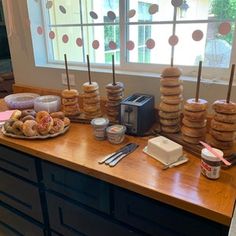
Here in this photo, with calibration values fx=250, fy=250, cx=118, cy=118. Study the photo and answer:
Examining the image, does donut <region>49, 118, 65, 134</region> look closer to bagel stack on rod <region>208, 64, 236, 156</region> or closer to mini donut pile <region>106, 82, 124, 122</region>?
mini donut pile <region>106, 82, 124, 122</region>

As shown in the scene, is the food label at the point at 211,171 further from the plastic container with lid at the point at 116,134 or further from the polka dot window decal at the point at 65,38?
the polka dot window decal at the point at 65,38

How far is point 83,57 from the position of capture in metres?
1.78

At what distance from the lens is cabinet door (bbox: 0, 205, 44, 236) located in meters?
1.42

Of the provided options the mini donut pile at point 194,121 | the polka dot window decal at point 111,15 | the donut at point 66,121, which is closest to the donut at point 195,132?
the mini donut pile at point 194,121

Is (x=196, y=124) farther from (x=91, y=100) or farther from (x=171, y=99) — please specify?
(x=91, y=100)

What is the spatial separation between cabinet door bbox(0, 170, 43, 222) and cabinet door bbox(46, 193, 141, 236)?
90mm

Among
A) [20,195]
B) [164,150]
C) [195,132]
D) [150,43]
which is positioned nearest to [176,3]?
[150,43]

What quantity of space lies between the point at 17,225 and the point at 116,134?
897 millimetres

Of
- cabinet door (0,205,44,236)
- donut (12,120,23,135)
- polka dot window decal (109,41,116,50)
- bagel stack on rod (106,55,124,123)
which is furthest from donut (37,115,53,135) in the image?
polka dot window decal (109,41,116,50)

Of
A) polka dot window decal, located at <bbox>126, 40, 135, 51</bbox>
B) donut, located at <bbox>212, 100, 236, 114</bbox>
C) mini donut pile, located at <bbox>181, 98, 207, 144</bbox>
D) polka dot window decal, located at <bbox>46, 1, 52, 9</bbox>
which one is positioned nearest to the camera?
donut, located at <bbox>212, 100, 236, 114</bbox>

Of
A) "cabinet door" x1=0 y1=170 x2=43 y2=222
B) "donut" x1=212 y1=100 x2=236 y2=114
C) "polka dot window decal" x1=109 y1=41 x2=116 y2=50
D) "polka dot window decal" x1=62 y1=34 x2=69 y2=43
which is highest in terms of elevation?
"polka dot window decal" x1=62 y1=34 x2=69 y2=43

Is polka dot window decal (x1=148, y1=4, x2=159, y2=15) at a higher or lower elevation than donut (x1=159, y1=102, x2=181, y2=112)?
higher

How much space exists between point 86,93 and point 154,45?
0.49m

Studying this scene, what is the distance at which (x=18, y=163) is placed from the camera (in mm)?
1315
